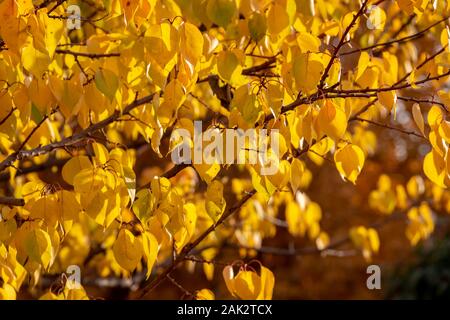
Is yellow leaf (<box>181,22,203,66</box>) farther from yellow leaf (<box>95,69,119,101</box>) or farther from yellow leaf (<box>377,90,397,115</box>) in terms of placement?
yellow leaf (<box>377,90,397,115</box>)

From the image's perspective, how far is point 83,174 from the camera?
1920 mm

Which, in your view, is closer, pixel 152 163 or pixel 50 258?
pixel 50 258

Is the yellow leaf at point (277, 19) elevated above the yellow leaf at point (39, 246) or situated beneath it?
elevated above

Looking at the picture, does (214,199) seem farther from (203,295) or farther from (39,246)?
(203,295)

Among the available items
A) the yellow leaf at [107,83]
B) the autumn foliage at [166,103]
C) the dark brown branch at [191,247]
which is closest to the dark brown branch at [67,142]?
the autumn foliage at [166,103]

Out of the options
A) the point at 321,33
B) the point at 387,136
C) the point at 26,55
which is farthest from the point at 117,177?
the point at 387,136

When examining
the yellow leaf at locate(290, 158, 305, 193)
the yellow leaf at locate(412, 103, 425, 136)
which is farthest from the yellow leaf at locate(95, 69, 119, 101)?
the yellow leaf at locate(412, 103, 425, 136)

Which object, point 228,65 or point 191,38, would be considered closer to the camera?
point 191,38

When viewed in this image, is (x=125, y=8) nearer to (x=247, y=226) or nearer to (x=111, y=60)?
(x=111, y=60)

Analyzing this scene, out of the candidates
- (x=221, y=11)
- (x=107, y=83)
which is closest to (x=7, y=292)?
(x=107, y=83)

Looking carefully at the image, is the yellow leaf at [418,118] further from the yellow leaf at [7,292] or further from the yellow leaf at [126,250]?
the yellow leaf at [7,292]

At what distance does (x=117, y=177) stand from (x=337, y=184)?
27.1 feet

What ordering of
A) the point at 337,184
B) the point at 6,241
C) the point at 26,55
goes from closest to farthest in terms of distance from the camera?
the point at 26,55, the point at 6,241, the point at 337,184

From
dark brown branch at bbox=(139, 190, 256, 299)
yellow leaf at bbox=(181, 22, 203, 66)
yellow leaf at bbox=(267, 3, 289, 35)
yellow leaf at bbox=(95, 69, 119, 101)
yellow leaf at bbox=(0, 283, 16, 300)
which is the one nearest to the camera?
yellow leaf at bbox=(181, 22, 203, 66)
